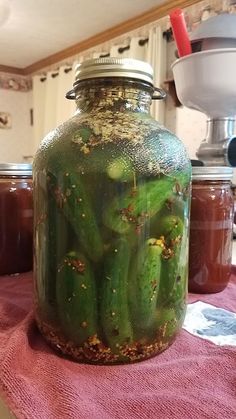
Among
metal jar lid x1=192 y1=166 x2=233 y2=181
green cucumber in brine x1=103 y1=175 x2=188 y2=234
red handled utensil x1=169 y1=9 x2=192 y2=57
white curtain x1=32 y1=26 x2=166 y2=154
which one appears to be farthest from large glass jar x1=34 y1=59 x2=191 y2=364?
white curtain x1=32 y1=26 x2=166 y2=154

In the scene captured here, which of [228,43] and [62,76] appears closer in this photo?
[228,43]

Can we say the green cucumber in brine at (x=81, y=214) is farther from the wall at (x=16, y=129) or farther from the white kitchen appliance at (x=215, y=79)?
the wall at (x=16, y=129)

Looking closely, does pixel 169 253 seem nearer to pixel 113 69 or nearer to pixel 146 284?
pixel 146 284

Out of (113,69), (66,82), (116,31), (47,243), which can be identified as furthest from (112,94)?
(66,82)

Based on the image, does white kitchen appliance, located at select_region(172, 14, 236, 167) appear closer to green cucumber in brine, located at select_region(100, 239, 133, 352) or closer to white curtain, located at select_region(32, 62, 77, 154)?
green cucumber in brine, located at select_region(100, 239, 133, 352)

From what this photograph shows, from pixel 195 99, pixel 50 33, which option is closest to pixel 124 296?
pixel 195 99

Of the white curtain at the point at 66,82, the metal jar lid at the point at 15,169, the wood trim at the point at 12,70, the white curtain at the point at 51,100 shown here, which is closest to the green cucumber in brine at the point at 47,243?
the metal jar lid at the point at 15,169

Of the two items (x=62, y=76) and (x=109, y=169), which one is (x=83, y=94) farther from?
(x=62, y=76)
